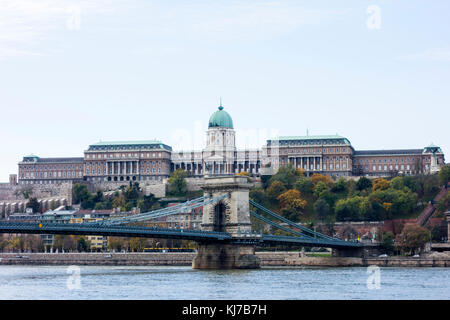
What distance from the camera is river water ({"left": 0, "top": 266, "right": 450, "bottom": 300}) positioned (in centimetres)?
4050

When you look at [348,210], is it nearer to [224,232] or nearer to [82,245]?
[82,245]

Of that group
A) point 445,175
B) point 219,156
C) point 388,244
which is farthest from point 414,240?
point 219,156

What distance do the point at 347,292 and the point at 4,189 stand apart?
10103cm

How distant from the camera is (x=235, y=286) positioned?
45438 millimetres

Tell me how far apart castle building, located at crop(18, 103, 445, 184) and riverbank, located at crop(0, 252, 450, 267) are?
43.5m

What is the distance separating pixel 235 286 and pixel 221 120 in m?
93.7

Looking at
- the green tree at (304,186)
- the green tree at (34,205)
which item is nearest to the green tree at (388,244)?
the green tree at (304,186)

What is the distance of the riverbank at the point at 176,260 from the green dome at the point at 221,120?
5283 cm

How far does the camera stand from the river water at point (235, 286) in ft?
133

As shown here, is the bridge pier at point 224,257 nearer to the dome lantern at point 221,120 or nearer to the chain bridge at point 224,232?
the chain bridge at point 224,232

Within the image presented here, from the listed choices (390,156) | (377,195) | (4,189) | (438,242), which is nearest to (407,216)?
(377,195)
